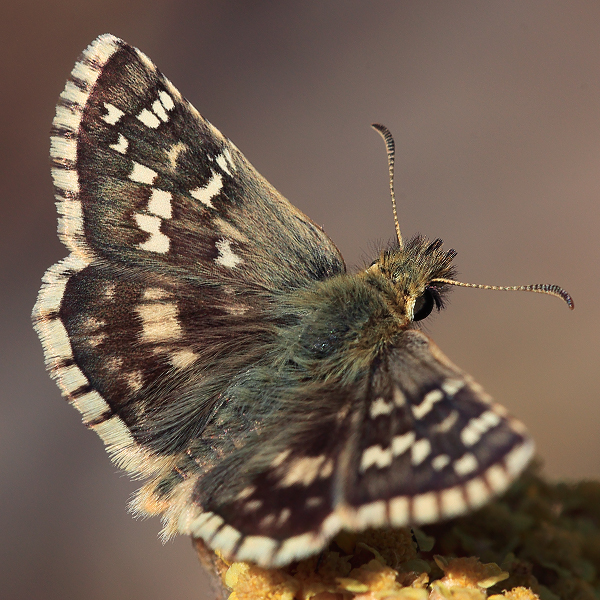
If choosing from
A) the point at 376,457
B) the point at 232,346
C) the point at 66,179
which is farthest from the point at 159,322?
the point at 376,457

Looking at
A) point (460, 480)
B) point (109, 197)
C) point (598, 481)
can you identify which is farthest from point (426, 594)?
point (109, 197)

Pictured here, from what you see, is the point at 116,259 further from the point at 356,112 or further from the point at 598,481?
the point at 356,112

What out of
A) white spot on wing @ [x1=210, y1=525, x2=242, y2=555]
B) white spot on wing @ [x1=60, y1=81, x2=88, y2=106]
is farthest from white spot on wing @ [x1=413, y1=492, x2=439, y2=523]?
white spot on wing @ [x1=60, y1=81, x2=88, y2=106]

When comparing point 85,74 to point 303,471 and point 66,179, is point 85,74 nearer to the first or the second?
point 66,179

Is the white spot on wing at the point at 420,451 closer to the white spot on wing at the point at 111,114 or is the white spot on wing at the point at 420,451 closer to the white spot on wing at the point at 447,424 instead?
the white spot on wing at the point at 447,424

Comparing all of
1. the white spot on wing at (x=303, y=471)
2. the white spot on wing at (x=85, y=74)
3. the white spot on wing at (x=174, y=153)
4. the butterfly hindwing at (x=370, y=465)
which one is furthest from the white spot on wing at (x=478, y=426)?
the white spot on wing at (x=85, y=74)
